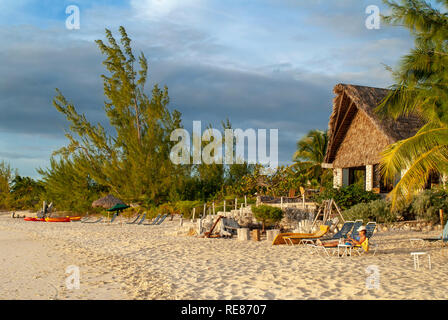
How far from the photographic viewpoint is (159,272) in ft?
26.0

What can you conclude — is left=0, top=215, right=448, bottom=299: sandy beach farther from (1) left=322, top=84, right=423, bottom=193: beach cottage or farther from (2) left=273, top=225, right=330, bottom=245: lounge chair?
(1) left=322, top=84, right=423, bottom=193: beach cottage

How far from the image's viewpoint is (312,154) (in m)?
27.2

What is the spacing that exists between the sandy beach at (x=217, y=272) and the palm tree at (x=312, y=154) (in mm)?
14647

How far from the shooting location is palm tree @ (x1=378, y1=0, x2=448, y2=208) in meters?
8.94

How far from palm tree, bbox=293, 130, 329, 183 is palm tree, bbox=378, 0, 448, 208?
52.9 ft

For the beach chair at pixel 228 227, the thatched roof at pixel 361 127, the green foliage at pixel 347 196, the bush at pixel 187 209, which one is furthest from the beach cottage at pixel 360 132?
the bush at pixel 187 209

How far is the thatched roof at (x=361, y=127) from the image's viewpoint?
53.6 ft

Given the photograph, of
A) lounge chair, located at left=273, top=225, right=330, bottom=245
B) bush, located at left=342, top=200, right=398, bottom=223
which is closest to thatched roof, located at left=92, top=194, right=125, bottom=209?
bush, located at left=342, top=200, right=398, bottom=223

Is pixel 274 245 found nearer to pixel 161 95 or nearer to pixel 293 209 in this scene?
pixel 293 209

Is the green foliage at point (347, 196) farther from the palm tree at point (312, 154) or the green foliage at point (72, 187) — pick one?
the green foliage at point (72, 187)
